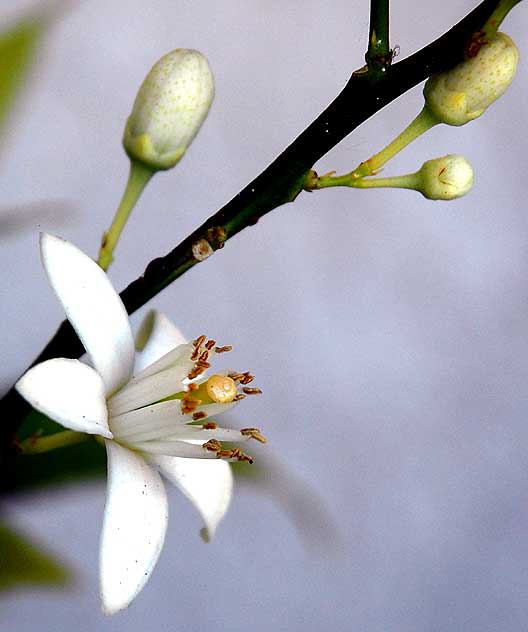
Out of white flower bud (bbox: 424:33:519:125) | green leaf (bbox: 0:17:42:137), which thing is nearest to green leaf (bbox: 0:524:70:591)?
green leaf (bbox: 0:17:42:137)

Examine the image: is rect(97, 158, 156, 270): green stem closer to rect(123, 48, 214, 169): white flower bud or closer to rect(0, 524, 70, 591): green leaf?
rect(123, 48, 214, 169): white flower bud

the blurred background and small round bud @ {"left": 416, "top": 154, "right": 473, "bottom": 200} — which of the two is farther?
A: the blurred background

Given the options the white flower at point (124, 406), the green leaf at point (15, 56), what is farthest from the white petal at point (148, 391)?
the green leaf at point (15, 56)

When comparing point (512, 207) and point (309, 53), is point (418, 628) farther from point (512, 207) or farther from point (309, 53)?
point (309, 53)

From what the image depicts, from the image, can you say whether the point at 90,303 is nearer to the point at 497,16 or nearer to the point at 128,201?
the point at 128,201

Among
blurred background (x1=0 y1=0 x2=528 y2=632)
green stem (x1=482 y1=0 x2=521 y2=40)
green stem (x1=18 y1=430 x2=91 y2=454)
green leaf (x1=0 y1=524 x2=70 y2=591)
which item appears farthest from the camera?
blurred background (x1=0 y1=0 x2=528 y2=632)

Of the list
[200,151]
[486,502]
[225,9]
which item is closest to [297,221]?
[200,151]
